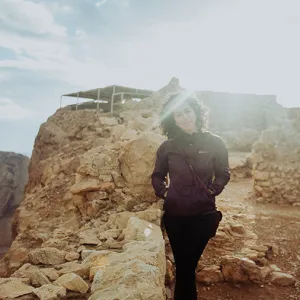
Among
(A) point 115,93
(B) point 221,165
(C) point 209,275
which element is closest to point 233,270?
(C) point 209,275

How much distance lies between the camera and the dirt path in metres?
3.92

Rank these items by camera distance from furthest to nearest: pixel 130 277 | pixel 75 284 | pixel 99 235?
pixel 99 235 < pixel 75 284 < pixel 130 277

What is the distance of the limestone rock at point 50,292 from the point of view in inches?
89.7

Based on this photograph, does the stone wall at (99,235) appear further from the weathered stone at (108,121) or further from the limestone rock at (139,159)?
the weathered stone at (108,121)

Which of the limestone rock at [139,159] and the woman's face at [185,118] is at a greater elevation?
the woman's face at [185,118]

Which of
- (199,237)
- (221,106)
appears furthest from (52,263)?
(221,106)

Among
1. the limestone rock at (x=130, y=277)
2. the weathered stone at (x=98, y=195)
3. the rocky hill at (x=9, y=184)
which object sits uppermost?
the weathered stone at (x=98, y=195)

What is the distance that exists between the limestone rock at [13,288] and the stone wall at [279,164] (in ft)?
25.0

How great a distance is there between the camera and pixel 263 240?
5.52 metres

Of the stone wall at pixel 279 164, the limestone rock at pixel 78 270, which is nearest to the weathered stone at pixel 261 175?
the stone wall at pixel 279 164

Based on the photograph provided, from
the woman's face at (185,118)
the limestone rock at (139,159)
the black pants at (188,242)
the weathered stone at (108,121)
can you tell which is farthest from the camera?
the weathered stone at (108,121)

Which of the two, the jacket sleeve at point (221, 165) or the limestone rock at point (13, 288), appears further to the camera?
the jacket sleeve at point (221, 165)

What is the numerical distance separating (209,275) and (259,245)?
1441 mm

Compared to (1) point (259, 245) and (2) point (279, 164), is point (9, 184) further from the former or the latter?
(1) point (259, 245)
